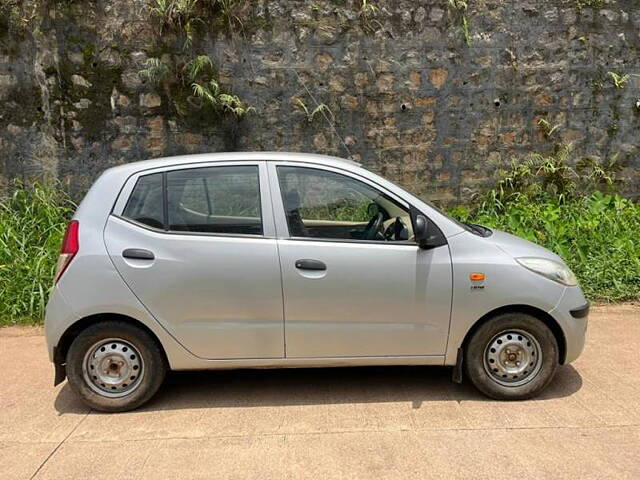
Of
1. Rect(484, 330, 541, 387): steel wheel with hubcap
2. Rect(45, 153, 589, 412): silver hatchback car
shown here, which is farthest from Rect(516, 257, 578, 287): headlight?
Rect(484, 330, 541, 387): steel wheel with hubcap

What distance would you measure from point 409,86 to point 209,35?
265cm

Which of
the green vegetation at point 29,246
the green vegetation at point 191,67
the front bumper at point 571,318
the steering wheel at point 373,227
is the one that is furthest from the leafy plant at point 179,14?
the front bumper at point 571,318

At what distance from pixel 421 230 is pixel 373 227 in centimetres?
38

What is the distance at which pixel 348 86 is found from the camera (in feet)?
24.2

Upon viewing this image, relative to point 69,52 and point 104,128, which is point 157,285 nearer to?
point 104,128

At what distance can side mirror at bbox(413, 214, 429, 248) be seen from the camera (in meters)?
3.71

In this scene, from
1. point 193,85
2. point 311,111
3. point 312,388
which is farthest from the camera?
point 311,111

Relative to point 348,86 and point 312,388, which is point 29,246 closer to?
point 312,388

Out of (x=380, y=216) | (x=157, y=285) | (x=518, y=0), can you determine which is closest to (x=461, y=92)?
(x=518, y=0)

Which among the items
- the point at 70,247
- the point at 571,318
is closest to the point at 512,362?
the point at 571,318

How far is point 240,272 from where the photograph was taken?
370 cm

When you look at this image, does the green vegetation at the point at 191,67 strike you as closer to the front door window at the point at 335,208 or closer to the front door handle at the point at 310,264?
the front door window at the point at 335,208

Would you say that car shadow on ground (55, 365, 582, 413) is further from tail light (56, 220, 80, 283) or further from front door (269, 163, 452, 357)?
tail light (56, 220, 80, 283)

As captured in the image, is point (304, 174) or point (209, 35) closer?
point (304, 174)
